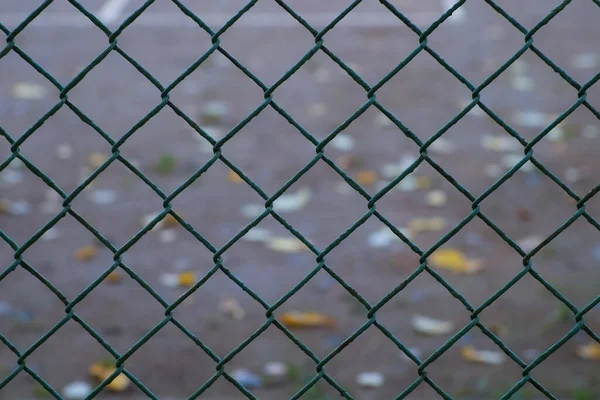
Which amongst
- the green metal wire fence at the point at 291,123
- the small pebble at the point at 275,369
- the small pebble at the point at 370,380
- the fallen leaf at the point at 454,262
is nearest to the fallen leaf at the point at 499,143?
the fallen leaf at the point at 454,262

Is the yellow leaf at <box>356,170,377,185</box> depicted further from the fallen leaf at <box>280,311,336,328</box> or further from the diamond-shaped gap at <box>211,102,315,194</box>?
the fallen leaf at <box>280,311,336,328</box>

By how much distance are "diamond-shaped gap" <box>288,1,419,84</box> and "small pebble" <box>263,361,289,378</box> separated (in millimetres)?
3898

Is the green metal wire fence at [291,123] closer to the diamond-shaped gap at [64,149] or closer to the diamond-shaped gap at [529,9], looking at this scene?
the diamond-shaped gap at [64,149]

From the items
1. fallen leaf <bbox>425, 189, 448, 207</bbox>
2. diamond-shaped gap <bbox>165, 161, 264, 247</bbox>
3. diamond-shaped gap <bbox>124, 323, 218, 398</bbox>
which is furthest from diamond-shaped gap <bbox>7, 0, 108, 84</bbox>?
diamond-shaped gap <bbox>124, 323, 218, 398</bbox>

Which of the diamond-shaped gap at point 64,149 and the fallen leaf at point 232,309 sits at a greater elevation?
the diamond-shaped gap at point 64,149

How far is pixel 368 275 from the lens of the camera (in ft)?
14.9

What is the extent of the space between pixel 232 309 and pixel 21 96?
151 inches

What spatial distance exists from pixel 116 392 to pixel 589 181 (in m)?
3.33

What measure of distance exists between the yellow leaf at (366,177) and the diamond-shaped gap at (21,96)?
2.54 meters

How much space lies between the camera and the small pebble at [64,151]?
20.0ft

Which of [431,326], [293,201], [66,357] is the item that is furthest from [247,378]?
[293,201]

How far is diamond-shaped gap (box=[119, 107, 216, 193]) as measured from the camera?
579cm

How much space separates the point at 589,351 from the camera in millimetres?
3826

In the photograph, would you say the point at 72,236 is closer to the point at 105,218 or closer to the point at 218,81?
the point at 105,218
